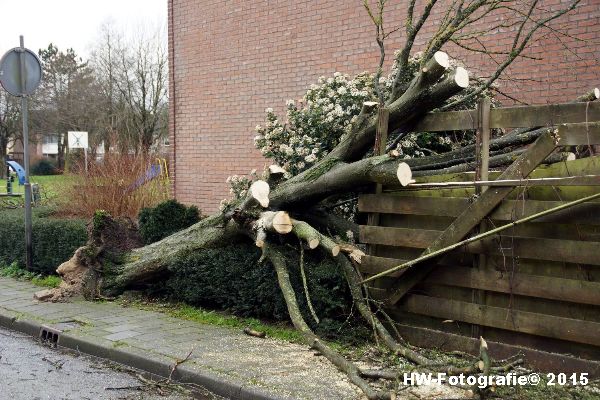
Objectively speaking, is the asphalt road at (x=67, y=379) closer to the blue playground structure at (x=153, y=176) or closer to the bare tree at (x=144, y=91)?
the blue playground structure at (x=153, y=176)

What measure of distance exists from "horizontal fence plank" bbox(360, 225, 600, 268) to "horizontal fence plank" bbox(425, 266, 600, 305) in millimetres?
162

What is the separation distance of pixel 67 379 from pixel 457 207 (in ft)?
11.9

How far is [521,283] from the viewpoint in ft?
16.3

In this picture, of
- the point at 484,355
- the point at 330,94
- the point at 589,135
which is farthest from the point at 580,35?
the point at 484,355

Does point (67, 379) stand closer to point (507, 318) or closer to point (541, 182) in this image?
point (507, 318)

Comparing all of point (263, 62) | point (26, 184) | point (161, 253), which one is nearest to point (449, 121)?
point (161, 253)

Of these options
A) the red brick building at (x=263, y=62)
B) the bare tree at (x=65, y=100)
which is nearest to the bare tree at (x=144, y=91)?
the bare tree at (x=65, y=100)

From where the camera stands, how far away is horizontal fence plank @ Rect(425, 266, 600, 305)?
464 centimetres

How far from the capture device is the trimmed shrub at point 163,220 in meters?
8.58

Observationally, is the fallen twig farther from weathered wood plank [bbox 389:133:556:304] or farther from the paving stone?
weathered wood plank [bbox 389:133:556:304]

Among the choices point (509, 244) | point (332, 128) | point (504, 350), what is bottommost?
point (504, 350)

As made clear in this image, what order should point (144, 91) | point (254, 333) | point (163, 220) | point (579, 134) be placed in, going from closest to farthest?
point (579, 134), point (254, 333), point (163, 220), point (144, 91)

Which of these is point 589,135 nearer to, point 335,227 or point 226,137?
point 335,227

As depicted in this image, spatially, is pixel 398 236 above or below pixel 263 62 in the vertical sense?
below
